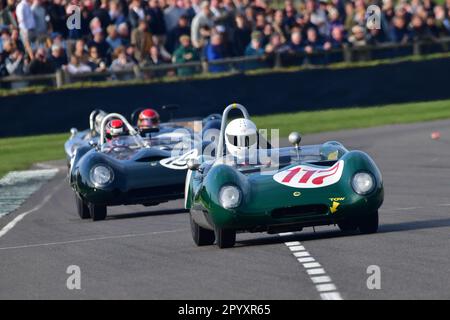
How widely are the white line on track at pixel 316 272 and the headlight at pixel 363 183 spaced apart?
68 centimetres

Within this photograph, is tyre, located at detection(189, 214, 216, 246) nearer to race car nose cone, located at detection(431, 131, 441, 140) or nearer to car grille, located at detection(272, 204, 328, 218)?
car grille, located at detection(272, 204, 328, 218)

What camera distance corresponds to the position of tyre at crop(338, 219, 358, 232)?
1152 centimetres

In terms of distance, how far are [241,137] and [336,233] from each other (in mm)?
1382

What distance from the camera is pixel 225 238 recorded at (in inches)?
442

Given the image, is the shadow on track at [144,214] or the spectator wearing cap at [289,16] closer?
the shadow on track at [144,214]

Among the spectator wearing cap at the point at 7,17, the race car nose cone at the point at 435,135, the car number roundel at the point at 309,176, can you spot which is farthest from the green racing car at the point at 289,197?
the spectator wearing cap at the point at 7,17

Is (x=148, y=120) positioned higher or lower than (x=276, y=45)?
higher

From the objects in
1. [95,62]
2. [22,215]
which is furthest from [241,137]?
[95,62]

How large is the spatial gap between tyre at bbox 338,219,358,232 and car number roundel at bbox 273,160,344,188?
51cm

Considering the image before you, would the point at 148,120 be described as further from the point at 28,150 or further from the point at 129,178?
the point at 28,150

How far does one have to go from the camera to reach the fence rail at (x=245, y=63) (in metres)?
27.7

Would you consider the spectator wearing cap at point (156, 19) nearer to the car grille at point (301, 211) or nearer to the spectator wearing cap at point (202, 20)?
the spectator wearing cap at point (202, 20)

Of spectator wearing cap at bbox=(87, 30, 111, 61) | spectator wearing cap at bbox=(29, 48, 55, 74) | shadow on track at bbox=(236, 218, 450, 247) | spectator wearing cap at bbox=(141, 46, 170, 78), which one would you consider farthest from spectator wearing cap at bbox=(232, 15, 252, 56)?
shadow on track at bbox=(236, 218, 450, 247)
